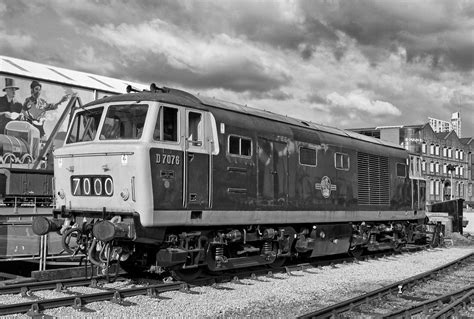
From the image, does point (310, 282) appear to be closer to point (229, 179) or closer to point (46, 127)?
point (229, 179)

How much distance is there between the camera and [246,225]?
37.3 ft

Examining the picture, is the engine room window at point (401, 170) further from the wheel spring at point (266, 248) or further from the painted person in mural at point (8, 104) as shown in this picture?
the painted person in mural at point (8, 104)

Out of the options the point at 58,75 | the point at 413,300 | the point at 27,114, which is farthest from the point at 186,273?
the point at 58,75

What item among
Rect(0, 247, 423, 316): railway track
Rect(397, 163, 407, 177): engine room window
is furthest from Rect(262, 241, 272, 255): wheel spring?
Rect(397, 163, 407, 177): engine room window

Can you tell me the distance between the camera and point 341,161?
14.9 metres

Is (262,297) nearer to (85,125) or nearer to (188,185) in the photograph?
(188,185)

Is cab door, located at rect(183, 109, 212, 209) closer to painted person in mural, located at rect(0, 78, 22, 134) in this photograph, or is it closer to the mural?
the mural

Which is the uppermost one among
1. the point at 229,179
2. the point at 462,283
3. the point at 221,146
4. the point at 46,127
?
the point at 46,127

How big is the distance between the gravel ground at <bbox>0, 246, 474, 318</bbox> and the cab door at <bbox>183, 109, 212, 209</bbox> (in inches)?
67.7

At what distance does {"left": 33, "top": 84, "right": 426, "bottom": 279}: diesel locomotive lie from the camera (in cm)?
905

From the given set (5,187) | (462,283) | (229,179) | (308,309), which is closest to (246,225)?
(229,179)

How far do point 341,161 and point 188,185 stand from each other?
6520 millimetres

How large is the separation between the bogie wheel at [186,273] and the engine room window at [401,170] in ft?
32.9

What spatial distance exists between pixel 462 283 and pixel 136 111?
27.2 feet
